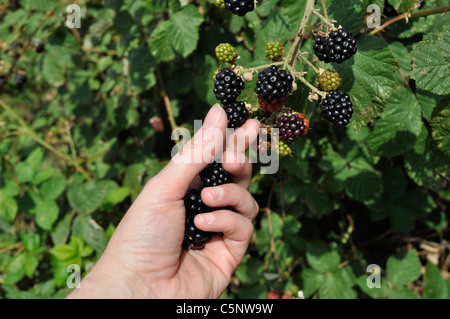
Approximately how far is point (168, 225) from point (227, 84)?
0.61 meters

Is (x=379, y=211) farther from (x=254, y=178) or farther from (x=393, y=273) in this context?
(x=254, y=178)

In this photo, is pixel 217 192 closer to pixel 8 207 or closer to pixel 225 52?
pixel 225 52

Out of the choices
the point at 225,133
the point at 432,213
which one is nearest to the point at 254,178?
the point at 225,133

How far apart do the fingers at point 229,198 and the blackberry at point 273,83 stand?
1.38 ft

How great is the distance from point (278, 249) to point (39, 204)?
68.5 inches

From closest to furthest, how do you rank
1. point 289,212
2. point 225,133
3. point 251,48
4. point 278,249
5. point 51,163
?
1. point 225,133
2. point 251,48
3. point 278,249
4. point 289,212
5. point 51,163

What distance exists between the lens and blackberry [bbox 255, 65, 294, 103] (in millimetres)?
1162

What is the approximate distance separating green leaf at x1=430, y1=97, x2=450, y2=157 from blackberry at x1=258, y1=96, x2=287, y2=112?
25.4 inches

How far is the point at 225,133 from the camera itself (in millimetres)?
1347

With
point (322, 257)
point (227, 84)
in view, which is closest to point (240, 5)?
point (227, 84)

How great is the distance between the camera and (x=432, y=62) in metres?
1.28

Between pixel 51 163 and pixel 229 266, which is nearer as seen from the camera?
pixel 229 266
